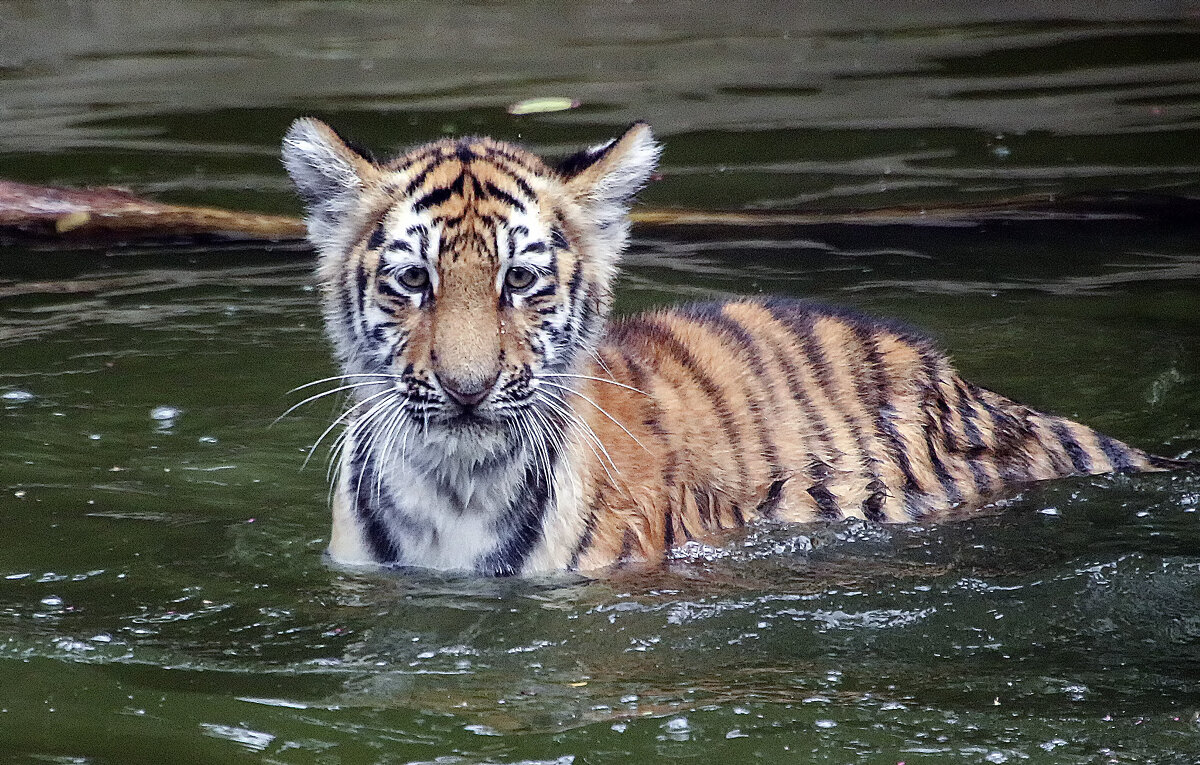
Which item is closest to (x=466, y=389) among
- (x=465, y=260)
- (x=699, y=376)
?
(x=465, y=260)

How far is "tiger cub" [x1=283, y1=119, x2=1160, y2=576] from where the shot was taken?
4176 millimetres

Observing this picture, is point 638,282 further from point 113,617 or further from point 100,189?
point 113,617

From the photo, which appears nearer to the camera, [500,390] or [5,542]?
[500,390]

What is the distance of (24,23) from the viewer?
37.1ft

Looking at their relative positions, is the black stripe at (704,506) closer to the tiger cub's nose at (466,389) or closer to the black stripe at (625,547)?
the black stripe at (625,547)

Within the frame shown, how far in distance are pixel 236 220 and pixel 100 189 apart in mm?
717

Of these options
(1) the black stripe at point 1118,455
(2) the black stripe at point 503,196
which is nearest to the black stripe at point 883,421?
(1) the black stripe at point 1118,455

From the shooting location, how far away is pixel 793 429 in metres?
4.89

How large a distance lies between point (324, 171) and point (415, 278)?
457 mm

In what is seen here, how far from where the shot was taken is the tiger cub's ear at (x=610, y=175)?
14.8ft

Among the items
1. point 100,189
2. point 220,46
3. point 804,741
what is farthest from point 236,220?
point 804,741

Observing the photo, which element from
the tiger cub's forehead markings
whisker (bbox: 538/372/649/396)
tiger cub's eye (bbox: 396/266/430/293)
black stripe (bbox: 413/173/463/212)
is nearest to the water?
whisker (bbox: 538/372/649/396)

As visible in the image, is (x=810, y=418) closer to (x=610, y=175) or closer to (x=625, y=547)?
(x=625, y=547)

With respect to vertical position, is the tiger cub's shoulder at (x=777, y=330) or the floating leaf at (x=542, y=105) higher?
the floating leaf at (x=542, y=105)
